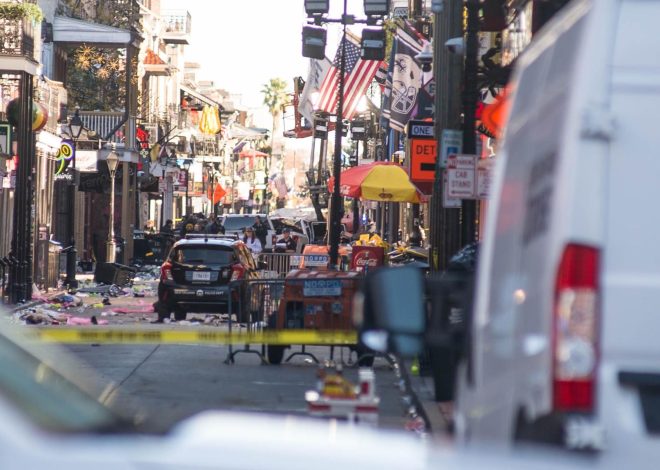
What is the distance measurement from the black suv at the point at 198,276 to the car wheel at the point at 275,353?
7284mm

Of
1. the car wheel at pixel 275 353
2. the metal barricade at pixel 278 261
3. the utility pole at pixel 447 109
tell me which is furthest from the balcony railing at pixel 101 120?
the car wheel at pixel 275 353

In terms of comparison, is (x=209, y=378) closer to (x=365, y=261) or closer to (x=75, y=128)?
(x=365, y=261)

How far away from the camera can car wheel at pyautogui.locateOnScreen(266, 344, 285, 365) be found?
19797 millimetres

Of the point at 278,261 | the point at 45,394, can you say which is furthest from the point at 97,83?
the point at 45,394

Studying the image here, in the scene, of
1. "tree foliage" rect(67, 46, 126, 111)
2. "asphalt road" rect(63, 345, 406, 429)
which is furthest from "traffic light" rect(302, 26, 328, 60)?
"tree foliage" rect(67, 46, 126, 111)

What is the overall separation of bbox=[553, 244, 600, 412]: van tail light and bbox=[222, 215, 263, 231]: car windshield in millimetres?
52504

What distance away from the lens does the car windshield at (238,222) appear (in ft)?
187

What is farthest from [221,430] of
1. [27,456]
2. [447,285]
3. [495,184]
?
[495,184]

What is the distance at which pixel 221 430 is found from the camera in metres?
3.16

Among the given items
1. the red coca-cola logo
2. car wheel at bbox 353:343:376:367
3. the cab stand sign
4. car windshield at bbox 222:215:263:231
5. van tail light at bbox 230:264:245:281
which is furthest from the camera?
car windshield at bbox 222:215:263:231

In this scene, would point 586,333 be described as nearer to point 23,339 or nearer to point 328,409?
point 23,339

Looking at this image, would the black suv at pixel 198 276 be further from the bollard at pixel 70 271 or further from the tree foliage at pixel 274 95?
the tree foliage at pixel 274 95

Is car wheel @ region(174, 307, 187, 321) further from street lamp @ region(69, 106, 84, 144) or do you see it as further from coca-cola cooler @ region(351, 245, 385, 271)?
street lamp @ region(69, 106, 84, 144)

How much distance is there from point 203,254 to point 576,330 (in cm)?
2422
